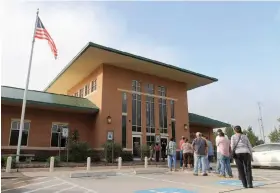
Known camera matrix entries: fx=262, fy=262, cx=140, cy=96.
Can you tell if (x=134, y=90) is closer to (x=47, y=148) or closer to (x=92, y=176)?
(x=47, y=148)

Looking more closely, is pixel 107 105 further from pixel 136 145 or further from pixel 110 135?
pixel 136 145

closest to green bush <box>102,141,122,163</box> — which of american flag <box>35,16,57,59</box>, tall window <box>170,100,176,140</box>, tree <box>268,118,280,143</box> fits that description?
tall window <box>170,100,176,140</box>

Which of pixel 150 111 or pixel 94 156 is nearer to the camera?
pixel 94 156

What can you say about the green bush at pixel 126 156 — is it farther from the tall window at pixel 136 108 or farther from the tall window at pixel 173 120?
the tall window at pixel 173 120

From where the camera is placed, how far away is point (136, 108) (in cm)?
2362

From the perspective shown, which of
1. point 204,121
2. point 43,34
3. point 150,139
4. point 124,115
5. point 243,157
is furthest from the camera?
point 204,121

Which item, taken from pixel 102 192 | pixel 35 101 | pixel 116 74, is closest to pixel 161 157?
pixel 116 74

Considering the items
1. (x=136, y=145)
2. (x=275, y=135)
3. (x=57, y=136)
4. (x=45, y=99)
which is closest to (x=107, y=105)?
(x=136, y=145)

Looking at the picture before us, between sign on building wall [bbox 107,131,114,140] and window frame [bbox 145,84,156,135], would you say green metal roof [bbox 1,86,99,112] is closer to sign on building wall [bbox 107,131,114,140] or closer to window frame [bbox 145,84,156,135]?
sign on building wall [bbox 107,131,114,140]

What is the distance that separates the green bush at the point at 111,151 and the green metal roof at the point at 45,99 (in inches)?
132

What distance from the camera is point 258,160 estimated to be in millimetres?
15125

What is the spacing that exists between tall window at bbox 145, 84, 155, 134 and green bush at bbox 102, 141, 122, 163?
14.9 feet

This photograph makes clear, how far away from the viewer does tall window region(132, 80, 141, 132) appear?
23.2 m

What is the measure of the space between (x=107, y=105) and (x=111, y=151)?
13.3ft
